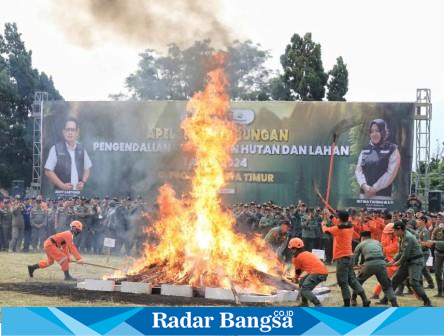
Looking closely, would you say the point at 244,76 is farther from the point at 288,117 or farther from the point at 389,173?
the point at 389,173

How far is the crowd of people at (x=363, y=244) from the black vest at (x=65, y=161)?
27.6ft

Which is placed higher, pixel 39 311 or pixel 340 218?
pixel 340 218

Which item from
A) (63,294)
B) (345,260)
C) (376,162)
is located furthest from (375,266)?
(376,162)

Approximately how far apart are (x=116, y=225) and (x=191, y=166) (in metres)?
4.82

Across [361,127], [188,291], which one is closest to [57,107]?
[361,127]

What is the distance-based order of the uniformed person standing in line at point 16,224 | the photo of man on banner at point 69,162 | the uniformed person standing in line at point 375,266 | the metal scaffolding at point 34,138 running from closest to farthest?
the uniformed person standing in line at point 375,266, the uniformed person standing in line at point 16,224, the photo of man on banner at point 69,162, the metal scaffolding at point 34,138

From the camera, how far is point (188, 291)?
13641mm

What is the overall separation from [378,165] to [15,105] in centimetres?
2000

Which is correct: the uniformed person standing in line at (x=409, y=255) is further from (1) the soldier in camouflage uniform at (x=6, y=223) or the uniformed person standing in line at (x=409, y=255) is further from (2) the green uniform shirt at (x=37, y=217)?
(1) the soldier in camouflage uniform at (x=6, y=223)

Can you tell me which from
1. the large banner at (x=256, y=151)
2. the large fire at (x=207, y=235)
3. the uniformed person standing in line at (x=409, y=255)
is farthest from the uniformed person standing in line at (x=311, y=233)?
the uniformed person standing in line at (x=409, y=255)

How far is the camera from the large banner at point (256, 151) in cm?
2619

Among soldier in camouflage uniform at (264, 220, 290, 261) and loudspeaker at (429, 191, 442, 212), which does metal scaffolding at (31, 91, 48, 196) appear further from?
loudspeaker at (429, 191, 442, 212)

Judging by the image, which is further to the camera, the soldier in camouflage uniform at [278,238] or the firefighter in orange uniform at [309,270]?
the soldier in camouflage uniform at [278,238]
